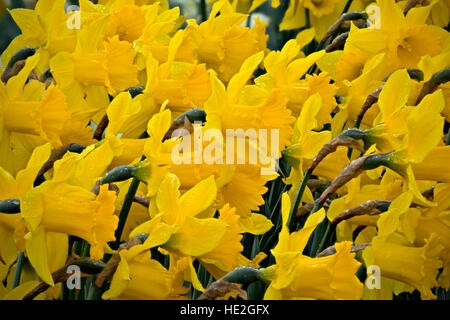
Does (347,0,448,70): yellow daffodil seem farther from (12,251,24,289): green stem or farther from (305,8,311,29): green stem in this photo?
(12,251,24,289): green stem

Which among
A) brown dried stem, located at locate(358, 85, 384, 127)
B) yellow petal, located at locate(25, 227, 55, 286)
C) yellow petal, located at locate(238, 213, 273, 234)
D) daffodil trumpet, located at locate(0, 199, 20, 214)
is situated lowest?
yellow petal, located at locate(25, 227, 55, 286)

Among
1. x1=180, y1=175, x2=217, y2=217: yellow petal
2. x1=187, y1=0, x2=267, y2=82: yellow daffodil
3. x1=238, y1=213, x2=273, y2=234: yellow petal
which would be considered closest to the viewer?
x1=180, y1=175, x2=217, y2=217: yellow petal

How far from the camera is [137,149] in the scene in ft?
3.86

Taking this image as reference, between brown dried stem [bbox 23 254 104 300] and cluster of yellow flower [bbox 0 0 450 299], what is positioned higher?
cluster of yellow flower [bbox 0 0 450 299]

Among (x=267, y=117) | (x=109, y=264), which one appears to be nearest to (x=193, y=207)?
(x=109, y=264)

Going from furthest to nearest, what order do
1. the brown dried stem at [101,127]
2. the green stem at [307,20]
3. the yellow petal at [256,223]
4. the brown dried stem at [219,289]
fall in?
→ 1. the green stem at [307,20]
2. the brown dried stem at [101,127]
3. the yellow petal at [256,223]
4. the brown dried stem at [219,289]

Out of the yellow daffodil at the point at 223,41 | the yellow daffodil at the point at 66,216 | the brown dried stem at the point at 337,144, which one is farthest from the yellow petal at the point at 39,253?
the yellow daffodil at the point at 223,41

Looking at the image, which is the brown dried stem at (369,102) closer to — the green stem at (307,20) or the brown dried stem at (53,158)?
the brown dried stem at (53,158)

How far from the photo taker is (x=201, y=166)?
102 centimetres

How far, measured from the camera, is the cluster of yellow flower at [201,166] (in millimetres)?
958

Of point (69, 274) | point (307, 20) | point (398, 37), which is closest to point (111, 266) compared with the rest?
point (69, 274)

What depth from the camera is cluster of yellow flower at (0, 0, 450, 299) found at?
958 millimetres

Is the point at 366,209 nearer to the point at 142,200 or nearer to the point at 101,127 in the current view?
the point at 142,200

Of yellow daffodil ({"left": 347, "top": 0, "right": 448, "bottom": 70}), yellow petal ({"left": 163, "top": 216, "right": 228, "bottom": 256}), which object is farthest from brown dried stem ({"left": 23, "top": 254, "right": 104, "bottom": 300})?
yellow daffodil ({"left": 347, "top": 0, "right": 448, "bottom": 70})
